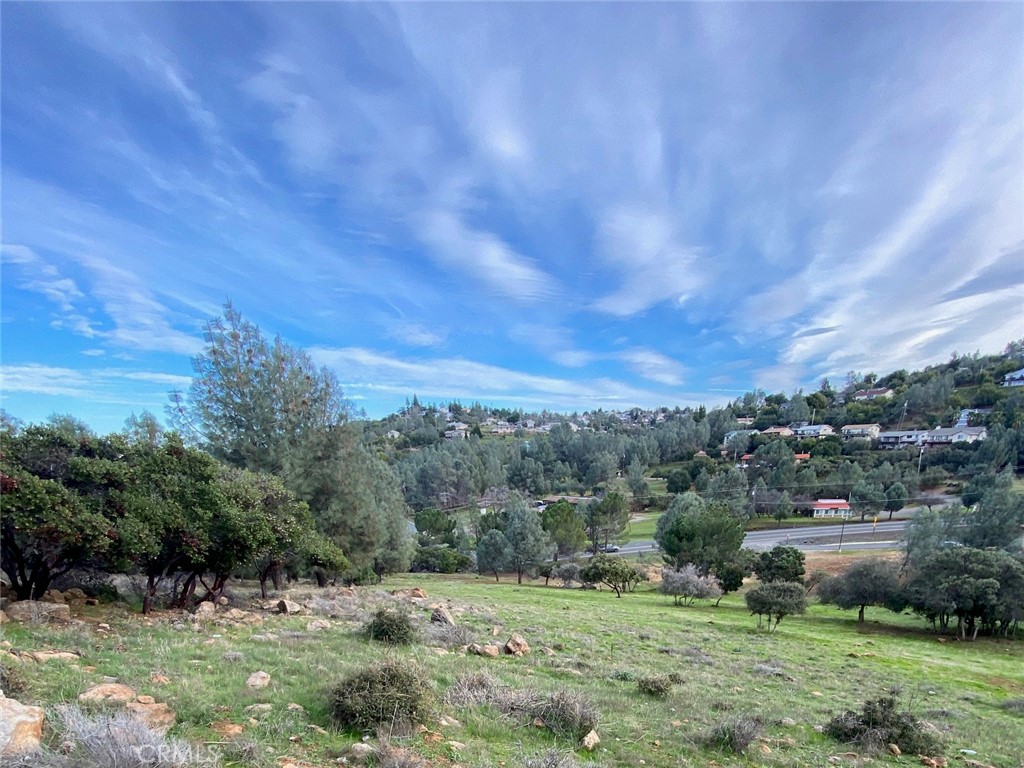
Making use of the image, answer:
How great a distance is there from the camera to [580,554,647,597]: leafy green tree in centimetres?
3516

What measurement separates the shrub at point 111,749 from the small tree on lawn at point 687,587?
32.7 meters

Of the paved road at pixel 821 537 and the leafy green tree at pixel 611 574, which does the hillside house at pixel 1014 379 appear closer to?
the paved road at pixel 821 537

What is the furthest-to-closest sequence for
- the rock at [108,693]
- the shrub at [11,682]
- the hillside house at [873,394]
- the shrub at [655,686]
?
the hillside house at [873,394] < the shrub at [655,686] < the rock at [108,693] < the shrub at [11,682]

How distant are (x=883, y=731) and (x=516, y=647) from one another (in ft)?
20.6

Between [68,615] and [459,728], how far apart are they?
8.40 meters

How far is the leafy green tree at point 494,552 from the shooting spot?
44.5 meters

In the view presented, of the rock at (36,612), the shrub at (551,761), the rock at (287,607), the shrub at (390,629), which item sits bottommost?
the rock at (287,607)

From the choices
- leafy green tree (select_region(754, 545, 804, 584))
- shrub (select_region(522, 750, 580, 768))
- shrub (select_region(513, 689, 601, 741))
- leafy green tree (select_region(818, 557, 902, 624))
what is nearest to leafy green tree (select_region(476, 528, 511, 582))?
leafy green tree (select_region(754, 545, 804, 584))

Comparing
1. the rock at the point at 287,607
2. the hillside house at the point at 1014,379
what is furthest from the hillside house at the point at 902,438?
the rock at the point at 287,607

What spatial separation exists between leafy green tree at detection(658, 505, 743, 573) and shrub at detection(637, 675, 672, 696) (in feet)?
115

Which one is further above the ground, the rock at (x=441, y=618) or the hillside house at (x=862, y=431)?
the hillside house at (x=862, y=431)

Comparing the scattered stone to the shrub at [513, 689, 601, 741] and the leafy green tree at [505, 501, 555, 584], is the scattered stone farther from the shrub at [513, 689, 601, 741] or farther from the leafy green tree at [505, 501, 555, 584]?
the leafy green tree at [505, 501, 555, 584]

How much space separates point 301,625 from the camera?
1087cm

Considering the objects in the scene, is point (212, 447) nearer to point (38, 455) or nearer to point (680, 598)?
point (38, 455)
